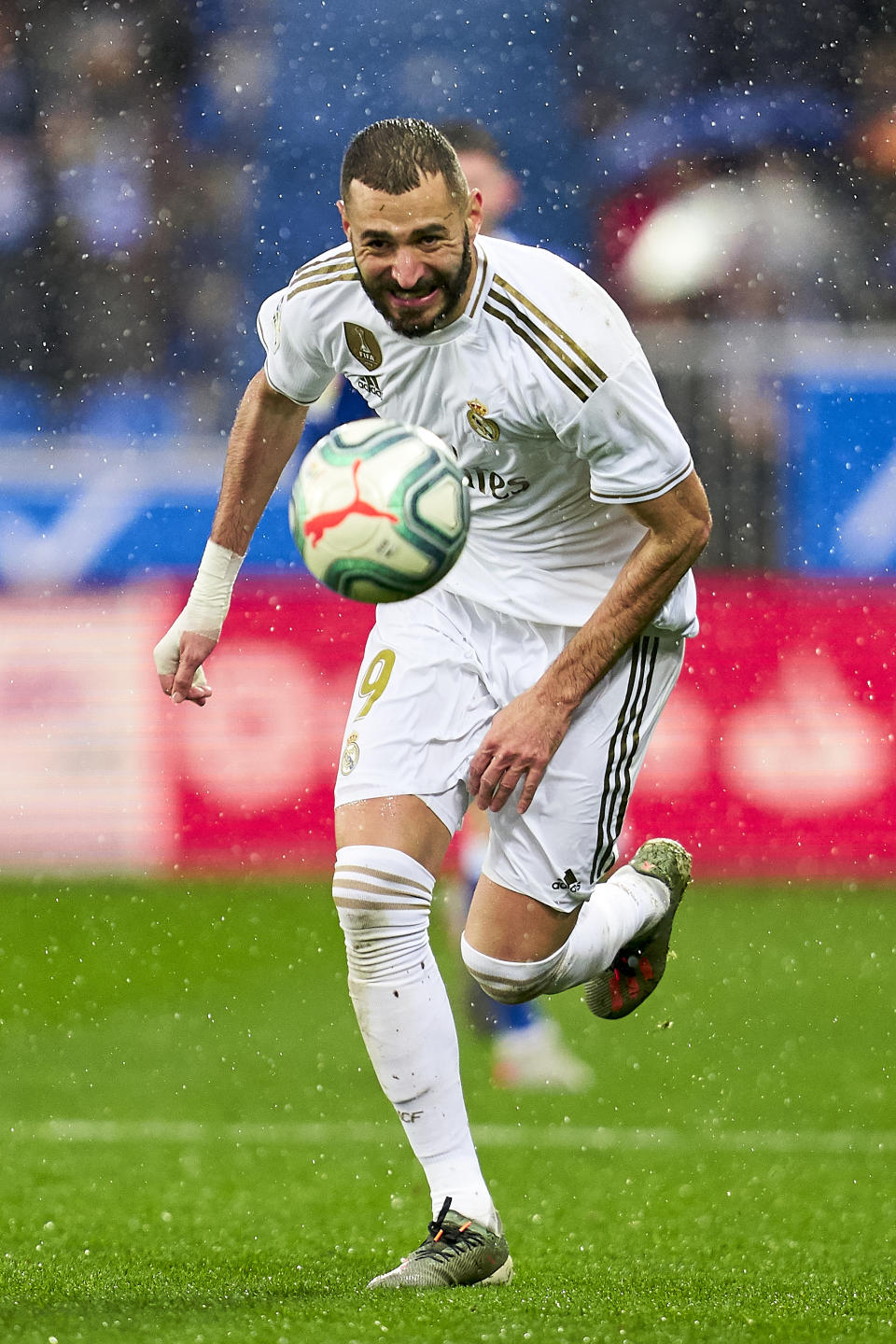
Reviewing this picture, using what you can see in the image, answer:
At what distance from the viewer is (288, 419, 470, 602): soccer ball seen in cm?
321

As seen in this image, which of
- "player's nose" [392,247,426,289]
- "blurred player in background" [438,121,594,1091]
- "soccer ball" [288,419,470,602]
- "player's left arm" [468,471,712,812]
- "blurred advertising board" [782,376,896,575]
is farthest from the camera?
"blurred advertising board" [782,376,896,575]

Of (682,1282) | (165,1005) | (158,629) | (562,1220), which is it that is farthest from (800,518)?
(682,1282)

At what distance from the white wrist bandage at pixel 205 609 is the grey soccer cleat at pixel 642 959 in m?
1.20

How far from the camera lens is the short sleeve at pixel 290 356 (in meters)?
3.80

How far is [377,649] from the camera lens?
3.89 meters

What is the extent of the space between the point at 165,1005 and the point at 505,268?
382 centimetres

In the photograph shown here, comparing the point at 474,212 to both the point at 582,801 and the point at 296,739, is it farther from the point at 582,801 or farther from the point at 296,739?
the point at 296,739

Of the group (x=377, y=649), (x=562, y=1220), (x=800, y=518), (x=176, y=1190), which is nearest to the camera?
(x=377, y=649)

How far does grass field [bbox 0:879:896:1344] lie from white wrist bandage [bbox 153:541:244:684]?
3.85 ft

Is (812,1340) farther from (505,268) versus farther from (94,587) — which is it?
(94,587)

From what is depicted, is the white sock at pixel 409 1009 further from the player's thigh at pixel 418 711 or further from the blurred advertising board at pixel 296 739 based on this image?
the blurred advertising board at pixel 296 739

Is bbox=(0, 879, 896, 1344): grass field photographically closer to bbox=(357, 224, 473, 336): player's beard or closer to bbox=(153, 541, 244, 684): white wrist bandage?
bbox=(153, 541, 244, 684): white wrist bandage

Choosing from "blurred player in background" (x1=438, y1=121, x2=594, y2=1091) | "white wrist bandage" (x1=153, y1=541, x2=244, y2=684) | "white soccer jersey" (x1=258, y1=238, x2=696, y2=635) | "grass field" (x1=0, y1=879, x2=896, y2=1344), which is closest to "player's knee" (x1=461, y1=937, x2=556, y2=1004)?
"grass field" (x1=0, y1=879, x2=896, y2=1344)

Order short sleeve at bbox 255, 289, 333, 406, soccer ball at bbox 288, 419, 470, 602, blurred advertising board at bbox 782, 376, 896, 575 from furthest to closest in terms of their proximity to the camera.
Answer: blurred advertising board at bbox 782, 376, 896, 575 → short sleeve at bbox 255, 289, 333, 406 → soccer ball at bbox 288, 419, 470, 602
